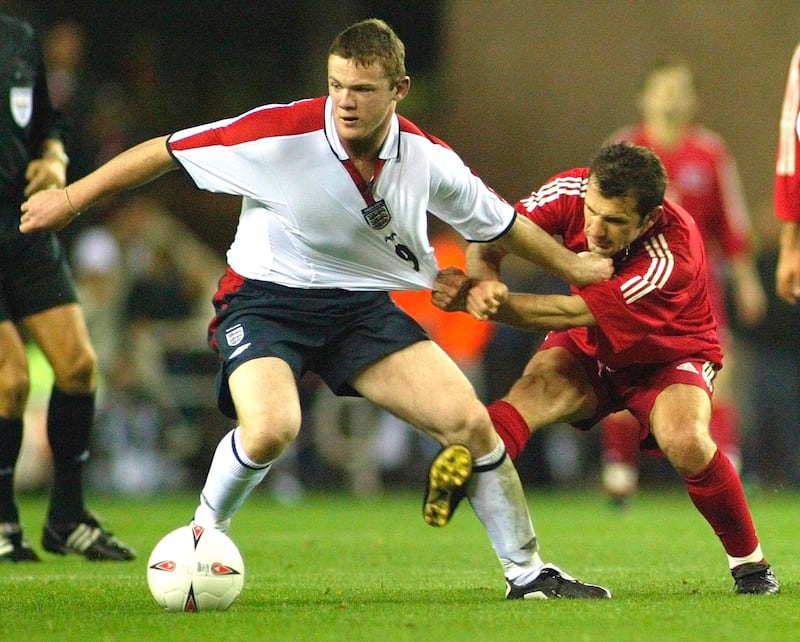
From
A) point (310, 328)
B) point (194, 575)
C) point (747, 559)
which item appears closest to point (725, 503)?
point (747, 559)

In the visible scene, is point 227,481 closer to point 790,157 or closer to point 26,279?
point 26,279

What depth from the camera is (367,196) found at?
530 centimetres

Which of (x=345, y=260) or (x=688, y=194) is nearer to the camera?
(x=345, y=260)

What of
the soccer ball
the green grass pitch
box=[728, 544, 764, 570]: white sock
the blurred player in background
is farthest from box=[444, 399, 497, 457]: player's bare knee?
the blurred player in background

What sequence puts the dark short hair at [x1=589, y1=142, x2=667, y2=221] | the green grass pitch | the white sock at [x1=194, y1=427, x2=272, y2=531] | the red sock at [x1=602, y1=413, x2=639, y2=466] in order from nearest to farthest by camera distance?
the green grass pitch
the white sock at [x1=194, y1=427, x2=272, y2=531]
the dark short hair at [x1=589, y1=142, x2=667, y2=221]
the red sock at [x1=602, y1=413, x2=639, y2=466]

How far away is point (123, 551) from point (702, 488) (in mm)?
2781

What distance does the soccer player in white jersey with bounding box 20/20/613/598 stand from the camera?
16.8 ft

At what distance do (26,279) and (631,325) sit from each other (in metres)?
2.77

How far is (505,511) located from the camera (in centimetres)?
527

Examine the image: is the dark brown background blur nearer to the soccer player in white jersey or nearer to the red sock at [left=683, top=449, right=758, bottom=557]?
the red sock at [left=683, top=449, right=758, bottom=557]

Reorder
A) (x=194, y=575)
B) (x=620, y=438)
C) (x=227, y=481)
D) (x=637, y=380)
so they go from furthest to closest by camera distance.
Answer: (x=620, y=438)
(x=637, y=380)
(x=227, y=481)
(x=194, y=575)

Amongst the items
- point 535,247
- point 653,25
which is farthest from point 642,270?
point 653,25

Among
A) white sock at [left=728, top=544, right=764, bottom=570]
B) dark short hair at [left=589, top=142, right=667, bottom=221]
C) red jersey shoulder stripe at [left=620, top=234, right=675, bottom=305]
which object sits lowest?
white sock at [left=728, top=544, right=764, bottom=570]

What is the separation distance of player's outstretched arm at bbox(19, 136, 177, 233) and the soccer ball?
45.7 inches
